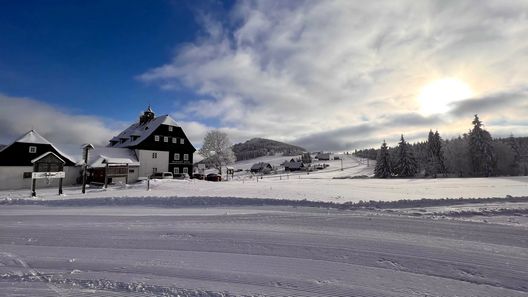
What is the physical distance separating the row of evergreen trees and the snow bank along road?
61690mm

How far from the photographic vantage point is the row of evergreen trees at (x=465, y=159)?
192 feet

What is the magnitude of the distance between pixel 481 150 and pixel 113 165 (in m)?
68.0

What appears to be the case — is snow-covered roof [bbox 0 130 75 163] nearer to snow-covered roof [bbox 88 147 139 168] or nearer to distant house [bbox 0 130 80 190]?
distant house [bbox 0 130 80 190]

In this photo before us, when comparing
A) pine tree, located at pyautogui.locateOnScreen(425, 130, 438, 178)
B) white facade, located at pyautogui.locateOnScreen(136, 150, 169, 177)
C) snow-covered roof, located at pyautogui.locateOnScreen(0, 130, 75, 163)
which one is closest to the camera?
snow-covered roof, located at pyautogui.locateOnScreen(0, 130, 75, 163)

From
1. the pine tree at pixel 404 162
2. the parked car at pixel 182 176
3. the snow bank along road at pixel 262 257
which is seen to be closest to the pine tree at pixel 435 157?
the pine tree at pixel 404 162

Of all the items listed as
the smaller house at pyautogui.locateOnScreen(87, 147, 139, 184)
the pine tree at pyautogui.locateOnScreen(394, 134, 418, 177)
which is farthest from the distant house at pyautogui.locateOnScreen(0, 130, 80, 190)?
the pine tree at pyautogui.locateOnScreen(394, 134, 418, 177)

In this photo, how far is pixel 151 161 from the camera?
43.5 meters

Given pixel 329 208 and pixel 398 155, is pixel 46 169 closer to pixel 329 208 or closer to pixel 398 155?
pixel 329 208

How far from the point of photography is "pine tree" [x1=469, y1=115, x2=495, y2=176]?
190ft

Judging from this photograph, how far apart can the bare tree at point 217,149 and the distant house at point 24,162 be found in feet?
99.8

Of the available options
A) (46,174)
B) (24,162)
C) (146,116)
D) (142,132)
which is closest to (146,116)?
(146,116)

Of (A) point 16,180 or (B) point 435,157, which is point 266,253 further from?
(B) point 435,157

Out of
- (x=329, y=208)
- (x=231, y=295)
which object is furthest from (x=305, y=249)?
(x=329, y=208)

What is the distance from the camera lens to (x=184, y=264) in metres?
6.27
